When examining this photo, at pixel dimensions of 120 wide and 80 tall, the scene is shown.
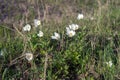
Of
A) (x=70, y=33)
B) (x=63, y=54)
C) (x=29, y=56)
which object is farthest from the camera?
(x=70, y=33)

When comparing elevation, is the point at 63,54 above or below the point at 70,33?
below

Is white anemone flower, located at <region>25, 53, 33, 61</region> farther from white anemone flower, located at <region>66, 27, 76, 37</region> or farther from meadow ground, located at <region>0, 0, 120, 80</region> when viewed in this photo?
white anemone flower, located at <region>66, 27, 76, 37</region>

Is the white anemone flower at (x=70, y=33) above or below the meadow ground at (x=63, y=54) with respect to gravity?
above

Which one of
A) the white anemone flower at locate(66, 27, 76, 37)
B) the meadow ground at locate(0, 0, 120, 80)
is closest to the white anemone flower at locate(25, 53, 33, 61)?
the meadow ground at locate(0, 0, 120, 80)

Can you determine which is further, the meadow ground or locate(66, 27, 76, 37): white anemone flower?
locate(66, 27, 76, 37): white anemone flower

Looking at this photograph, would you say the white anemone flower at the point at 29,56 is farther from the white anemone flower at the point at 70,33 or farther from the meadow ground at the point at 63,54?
the white anemone flower at the point at 70,33

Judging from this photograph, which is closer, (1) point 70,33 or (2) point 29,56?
(2) point 29,56

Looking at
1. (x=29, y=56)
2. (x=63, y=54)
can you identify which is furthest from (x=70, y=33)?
(x=29, y=56)

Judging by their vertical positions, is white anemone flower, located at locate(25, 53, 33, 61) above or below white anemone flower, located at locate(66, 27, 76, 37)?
below

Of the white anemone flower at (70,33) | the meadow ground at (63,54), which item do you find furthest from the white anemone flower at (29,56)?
the white anemone flower at (70,33)

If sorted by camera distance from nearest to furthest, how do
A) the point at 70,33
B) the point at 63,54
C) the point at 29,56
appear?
1. the point at 29,56
2. the point at 63,54
3. the point at 70,33

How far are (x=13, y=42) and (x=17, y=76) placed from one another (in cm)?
51

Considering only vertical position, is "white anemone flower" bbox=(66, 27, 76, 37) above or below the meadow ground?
above

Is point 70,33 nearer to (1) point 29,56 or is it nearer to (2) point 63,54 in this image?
(2) point 63,54
